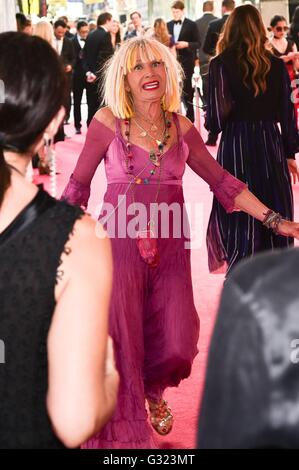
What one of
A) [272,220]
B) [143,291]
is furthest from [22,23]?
[272,220]

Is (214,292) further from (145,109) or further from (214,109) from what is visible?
(145,109)

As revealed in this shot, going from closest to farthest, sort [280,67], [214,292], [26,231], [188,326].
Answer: [26,231], [188,326], [280,67], [214,292]

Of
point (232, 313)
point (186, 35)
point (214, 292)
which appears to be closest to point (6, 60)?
point (232, 313)

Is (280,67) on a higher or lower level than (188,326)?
higher

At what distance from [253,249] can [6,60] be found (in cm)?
359

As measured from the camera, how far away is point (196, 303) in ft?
19.2

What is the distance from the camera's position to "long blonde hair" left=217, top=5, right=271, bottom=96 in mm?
5039

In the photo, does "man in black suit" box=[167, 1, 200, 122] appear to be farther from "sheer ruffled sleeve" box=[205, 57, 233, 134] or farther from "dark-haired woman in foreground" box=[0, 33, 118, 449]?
"dark-haired woman in foreground" box=[0, 33, 118, 449]

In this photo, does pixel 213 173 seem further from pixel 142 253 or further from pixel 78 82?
pixel 78 82

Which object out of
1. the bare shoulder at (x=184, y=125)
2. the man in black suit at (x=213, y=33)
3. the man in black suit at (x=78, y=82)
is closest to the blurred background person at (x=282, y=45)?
the man in black suit at (x=213, y=33)

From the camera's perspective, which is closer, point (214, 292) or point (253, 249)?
point (253, 249)

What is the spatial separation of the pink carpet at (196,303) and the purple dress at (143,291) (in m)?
0.17
